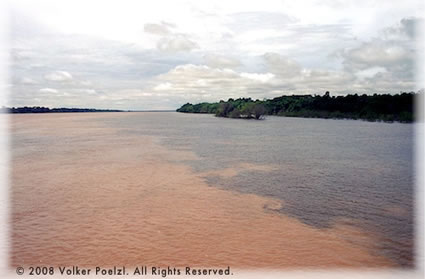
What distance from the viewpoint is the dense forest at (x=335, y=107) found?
89.3 feet

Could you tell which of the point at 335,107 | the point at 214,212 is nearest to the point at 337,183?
the point at 214,212

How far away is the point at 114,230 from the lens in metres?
4.10

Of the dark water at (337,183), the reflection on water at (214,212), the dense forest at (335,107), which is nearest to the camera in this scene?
the reflection on water at (214,212)

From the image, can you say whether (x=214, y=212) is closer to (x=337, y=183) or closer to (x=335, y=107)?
(x=337, y=183)

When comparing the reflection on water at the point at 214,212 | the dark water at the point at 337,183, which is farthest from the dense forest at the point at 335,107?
the reflection on water at the point at 214,212

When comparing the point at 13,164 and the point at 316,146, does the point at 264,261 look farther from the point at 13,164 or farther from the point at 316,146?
the point at 316,146

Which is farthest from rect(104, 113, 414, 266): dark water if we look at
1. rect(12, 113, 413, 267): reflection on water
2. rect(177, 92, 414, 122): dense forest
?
rect(177, 92, 414, 122): dense forest

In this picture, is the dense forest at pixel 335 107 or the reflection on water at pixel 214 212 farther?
the dense forest at pixel 335 107

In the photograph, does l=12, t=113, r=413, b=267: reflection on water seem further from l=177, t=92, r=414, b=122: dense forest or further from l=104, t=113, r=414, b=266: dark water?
l=177, t=92, r=414, b=122: dense forest

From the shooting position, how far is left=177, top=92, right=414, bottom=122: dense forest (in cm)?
2722

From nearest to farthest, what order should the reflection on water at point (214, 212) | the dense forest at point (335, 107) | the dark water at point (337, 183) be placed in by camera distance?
1. the reflection on water at point (214, 212)
2. the dark water at point (337, 183)
3. the dense forest at point (335, 107)

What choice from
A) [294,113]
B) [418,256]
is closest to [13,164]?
[418,256]

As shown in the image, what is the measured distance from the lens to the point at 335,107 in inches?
1437

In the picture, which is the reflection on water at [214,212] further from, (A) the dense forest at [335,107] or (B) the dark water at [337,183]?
(A) the dense forest at [335,107]
